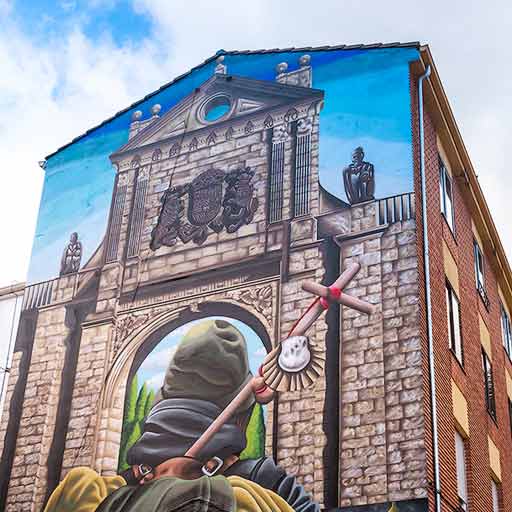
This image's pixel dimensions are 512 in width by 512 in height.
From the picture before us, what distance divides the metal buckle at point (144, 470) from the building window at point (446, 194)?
779 cm

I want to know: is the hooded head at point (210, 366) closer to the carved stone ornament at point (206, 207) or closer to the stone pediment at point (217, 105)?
the carved stone ornament at point (206, 207)

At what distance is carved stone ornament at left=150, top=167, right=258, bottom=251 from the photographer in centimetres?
1934

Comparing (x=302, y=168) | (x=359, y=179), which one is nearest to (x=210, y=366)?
(x=302, y=168)

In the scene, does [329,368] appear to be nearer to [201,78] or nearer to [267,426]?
[267,426]

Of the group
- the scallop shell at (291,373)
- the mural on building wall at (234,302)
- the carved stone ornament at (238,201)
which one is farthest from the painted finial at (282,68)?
the scallop shell at (291,373)

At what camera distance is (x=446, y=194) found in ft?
64.9

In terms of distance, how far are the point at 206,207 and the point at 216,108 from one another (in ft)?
9.02

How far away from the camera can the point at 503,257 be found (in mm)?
23719

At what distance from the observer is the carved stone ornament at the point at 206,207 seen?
762 inches

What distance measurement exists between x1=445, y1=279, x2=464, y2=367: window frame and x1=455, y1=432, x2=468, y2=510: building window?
163 centimetres

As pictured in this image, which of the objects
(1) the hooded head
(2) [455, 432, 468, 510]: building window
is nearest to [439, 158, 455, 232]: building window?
(2) [455, 432, 468, 510]: building window

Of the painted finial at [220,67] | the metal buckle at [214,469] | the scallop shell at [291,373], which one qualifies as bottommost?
the metal buckle at [214,469]

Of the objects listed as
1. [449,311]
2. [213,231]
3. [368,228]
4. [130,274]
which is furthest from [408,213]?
[130,274]

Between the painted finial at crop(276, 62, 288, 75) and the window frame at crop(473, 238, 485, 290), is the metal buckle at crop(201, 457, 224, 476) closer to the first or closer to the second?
the window frame at crop(473, 238, 485, 290)
